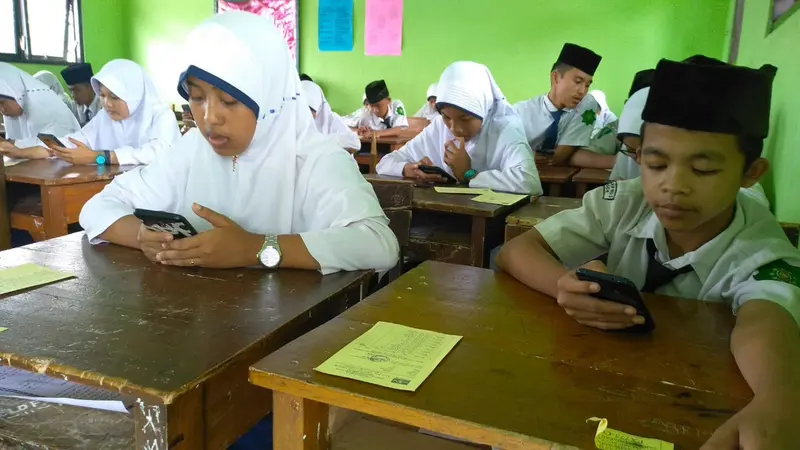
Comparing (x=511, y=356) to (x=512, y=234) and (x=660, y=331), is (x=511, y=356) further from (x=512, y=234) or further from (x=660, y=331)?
(x=512, y=234)

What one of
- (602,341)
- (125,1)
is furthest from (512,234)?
(125,1)

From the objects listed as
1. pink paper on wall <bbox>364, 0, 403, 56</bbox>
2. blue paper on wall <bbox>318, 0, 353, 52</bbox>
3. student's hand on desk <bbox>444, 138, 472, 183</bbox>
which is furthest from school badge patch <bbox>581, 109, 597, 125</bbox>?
blue paper on wall <bbox>318, 0, 353, 52</bbox>

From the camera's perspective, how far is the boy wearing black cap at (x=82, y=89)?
4.77 metres

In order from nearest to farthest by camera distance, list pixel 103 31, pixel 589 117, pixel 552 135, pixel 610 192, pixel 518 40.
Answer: pixel 610 192 < pixel 589 117 < pixel 552 135 < pixel 518 40 < pixel 103 31

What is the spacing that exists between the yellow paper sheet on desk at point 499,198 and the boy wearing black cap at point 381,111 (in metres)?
3.71

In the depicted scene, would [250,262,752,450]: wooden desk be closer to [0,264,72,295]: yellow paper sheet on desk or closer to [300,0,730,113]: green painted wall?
[0,264,72,295]: yellow paper sheet on desk

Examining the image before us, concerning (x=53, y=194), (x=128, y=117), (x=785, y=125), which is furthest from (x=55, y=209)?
(x=785, y=125)

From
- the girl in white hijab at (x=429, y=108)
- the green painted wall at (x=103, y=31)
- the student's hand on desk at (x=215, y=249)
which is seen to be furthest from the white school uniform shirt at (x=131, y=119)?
the green painted wall at (x=103, y=31)

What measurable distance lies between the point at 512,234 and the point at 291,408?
1475 millimetres

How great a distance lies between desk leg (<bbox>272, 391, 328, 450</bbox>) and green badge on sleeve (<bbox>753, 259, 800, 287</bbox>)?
80 centimetres

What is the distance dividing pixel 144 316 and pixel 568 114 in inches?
139

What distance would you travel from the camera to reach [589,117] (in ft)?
12.8

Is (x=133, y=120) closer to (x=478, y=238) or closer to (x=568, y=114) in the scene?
(x=478, y=238)

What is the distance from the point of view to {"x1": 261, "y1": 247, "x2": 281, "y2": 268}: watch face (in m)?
1.30
